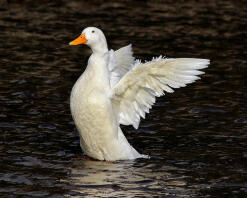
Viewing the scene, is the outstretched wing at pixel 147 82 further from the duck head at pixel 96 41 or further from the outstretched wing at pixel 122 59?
the outstretched wing at pixel 122 59

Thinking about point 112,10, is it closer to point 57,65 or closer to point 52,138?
point 57,65

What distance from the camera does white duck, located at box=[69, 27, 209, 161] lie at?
10.5 meters

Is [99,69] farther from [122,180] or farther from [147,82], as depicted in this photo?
[122,180]

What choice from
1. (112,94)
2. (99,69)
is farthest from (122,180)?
(99,69)

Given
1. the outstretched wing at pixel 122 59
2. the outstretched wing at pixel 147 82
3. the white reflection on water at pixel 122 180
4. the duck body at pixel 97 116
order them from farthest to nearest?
the outstretched wing at pixel 122 59 < the duck body at pixel 97 116 < the outstretched wing at pixel 147 82 < the white reflection on water at pixel 122 180

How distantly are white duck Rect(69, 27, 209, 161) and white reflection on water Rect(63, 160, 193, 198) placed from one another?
1.08 ft

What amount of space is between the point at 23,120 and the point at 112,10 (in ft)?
37.0

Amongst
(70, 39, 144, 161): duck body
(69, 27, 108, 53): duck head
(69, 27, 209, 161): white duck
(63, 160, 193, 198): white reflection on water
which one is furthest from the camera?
(69, 27, 108, 53): duck head

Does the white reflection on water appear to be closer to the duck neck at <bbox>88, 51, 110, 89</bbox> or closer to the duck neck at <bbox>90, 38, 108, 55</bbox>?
the duck neck at <bbox>88, 51, 110, 89</bbox>

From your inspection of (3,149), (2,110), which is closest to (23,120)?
(2,110)

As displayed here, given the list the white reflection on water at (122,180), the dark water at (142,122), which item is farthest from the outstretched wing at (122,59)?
the white reflection on water at (122,180)

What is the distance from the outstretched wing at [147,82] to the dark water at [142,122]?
840mm

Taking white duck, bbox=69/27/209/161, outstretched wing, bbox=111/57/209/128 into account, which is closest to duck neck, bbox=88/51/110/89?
white duck, bbox=69/27/209/161

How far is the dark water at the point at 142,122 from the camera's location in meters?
9.86
